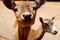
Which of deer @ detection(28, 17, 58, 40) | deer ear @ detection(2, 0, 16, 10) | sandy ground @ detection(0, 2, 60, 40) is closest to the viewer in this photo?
deer ear @ detection(2, 0, 16, 10)

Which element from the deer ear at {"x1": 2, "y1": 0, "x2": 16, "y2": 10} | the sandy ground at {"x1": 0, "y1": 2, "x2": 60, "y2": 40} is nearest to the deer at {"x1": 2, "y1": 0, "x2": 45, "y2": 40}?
the deer ear at {"x1": 2, "y1": 0, "x2": 16, "y2": 10}

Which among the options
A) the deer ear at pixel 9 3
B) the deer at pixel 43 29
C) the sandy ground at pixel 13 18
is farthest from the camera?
the sandy ground at pixel 13 18

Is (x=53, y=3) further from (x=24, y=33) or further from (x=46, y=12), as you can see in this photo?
(x=24, y=33)

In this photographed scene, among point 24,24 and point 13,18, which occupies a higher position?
point 24,24

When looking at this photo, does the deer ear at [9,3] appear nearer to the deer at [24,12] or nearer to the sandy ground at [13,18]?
the deer at [24,12]

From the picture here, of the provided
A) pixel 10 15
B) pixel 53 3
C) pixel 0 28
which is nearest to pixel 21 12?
Answer: pixel 0 28

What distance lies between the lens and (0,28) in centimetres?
115

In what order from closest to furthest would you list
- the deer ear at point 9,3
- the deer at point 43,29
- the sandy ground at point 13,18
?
1. the deer ear at point 9,3
2. the deer at point 43,29
3. the sandy ground at point 13,18

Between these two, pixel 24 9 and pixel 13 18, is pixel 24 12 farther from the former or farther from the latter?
pixel 13 18

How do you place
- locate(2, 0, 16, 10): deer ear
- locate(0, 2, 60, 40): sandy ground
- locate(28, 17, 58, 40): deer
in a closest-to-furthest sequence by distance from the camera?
locate(2, 0, 16, 10): deer ear, locate(28, 17, 58, 40): deer, locate(0, 2, 60, 40): sandy ground

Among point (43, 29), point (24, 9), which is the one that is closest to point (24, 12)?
point (24, 9)

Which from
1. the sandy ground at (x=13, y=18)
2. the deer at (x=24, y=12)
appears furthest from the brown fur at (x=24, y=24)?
the sandy ground at (x=13, y=18)

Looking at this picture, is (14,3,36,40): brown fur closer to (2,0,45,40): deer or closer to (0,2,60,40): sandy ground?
(2,0,45,40): deer

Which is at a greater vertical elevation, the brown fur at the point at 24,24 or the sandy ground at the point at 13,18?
the brown fur at the point at 24,24
